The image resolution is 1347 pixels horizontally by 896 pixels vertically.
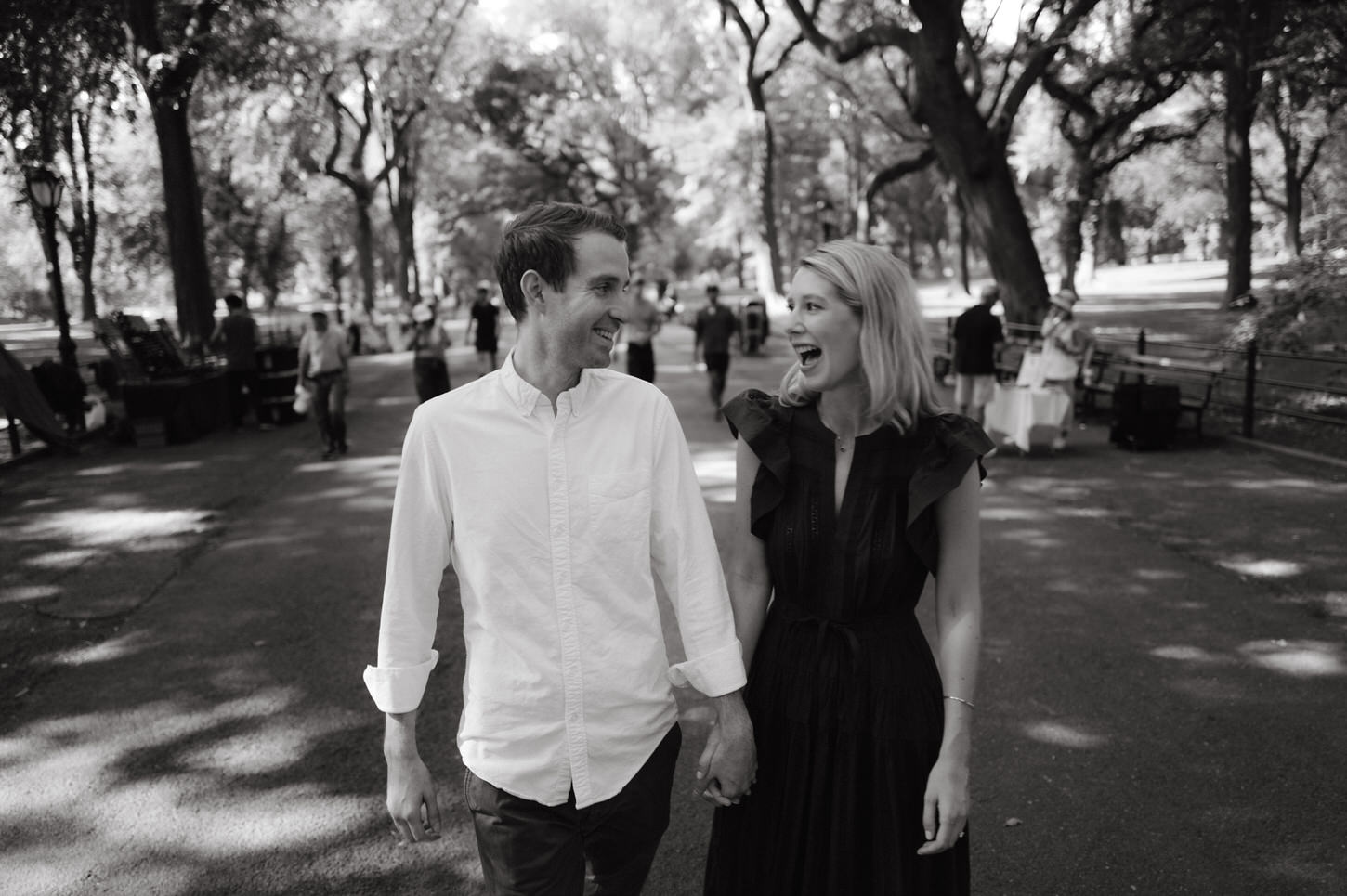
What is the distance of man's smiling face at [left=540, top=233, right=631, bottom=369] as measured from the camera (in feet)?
6.96

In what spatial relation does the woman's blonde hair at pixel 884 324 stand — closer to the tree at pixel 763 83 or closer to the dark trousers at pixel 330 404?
the dark trousers at pixel 330 404

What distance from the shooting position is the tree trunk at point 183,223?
1712cm

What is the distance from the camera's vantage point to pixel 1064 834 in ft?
12.5

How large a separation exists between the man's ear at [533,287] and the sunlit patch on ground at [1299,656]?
474cm

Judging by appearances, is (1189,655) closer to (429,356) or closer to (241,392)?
(429,356)

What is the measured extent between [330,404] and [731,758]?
1107cm

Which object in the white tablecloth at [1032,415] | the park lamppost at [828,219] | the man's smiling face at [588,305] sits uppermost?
the park lamppost at [828,219]

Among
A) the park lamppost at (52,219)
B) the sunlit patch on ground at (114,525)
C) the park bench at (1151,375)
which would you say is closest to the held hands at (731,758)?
the sunlit patch on ground at (114,525)

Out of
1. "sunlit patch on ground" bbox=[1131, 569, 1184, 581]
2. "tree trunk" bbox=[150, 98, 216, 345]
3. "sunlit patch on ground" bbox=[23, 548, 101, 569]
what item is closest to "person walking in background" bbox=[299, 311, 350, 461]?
"sunlit patch on ground" bbox=[23, 548, 101, 569]

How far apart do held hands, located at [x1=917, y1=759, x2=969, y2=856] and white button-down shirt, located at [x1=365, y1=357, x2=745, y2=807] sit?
1.56ft

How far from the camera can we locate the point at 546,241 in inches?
83.2

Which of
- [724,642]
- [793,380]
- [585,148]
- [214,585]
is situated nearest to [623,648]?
[724,642]

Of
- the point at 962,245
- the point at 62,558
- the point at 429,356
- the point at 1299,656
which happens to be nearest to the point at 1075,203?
the point at 962,245

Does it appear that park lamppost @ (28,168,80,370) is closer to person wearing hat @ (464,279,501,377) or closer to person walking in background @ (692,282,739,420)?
person wearing hat @ (464,279,501,377)
